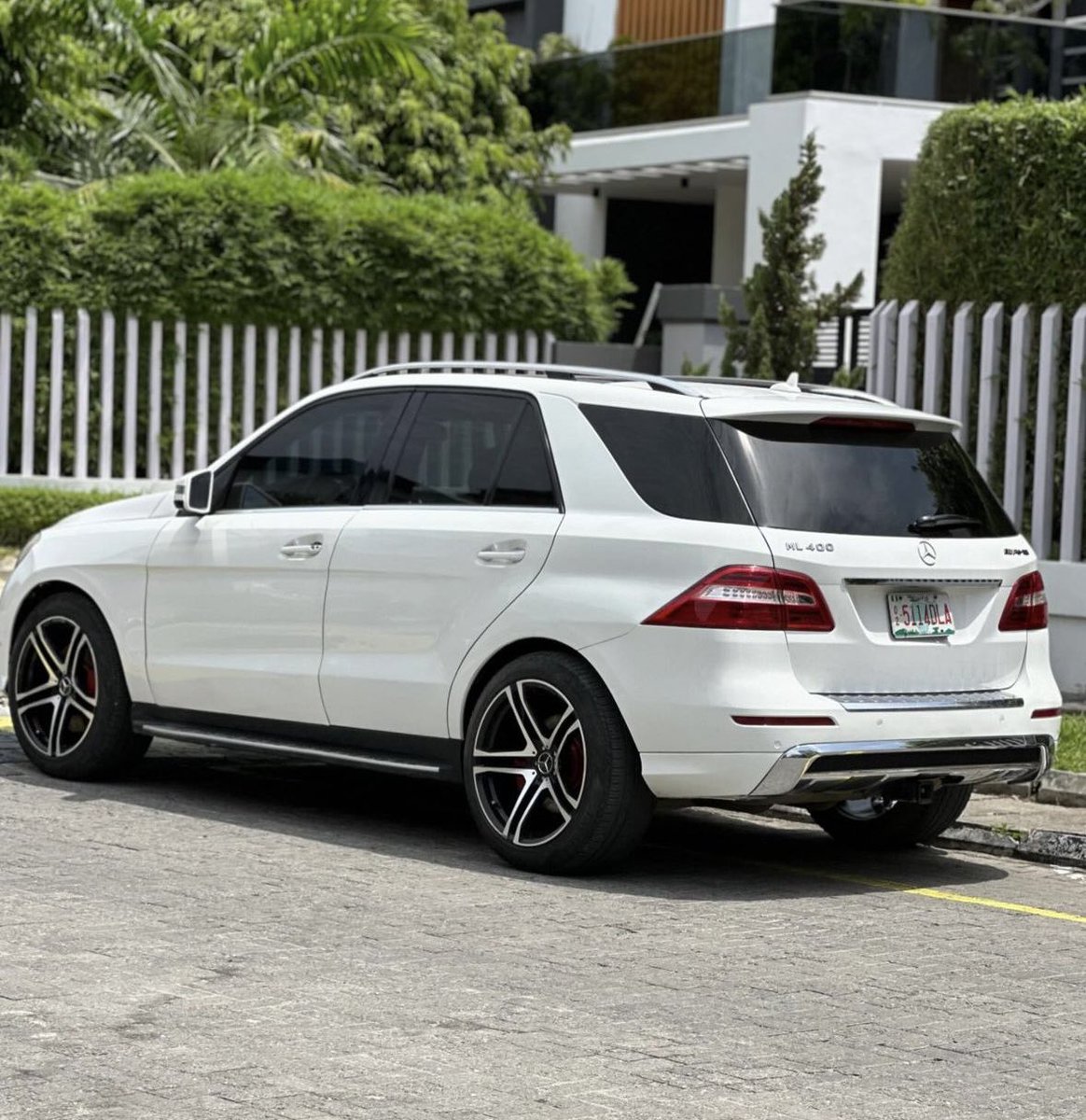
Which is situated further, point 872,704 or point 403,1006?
point 872,704

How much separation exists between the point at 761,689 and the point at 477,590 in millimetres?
1154

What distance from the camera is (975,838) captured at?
909cm

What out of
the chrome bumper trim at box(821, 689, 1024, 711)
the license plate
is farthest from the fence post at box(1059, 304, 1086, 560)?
the license plate

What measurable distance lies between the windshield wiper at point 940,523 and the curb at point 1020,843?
1.45 meters

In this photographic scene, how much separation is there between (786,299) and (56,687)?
7.72 meters

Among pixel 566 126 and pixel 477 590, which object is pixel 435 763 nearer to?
pixel 477 590

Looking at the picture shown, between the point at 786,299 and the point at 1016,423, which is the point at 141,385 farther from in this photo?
the point at 1016,423

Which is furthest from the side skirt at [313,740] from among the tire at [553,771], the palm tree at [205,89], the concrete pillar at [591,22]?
the concrete pillar at [591,22]

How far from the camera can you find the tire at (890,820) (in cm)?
873

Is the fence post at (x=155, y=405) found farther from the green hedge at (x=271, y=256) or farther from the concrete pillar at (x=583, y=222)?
the concrete pillar at (x=583, y=222)

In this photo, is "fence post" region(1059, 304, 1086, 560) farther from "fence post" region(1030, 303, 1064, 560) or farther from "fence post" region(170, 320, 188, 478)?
"fence post" region(170, 320, 188, 478)

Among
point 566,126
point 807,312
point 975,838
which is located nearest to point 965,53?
point 566,126

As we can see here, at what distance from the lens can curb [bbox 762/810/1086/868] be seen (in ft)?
28.8

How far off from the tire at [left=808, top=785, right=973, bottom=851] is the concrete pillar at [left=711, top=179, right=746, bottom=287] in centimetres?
2349
